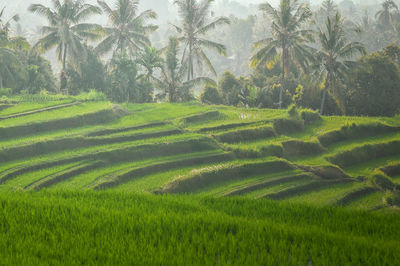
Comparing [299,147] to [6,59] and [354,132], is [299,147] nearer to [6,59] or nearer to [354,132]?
[354,132]

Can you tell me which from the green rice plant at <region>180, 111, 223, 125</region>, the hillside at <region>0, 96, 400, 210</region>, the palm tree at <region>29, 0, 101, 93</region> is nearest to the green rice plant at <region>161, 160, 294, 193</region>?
the hillside at <region>0, 96, 400, 210</region>

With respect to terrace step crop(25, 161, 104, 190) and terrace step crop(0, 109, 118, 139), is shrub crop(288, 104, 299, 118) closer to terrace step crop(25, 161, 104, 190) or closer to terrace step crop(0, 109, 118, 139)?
terrace step crop(0, 109, 118, 139)

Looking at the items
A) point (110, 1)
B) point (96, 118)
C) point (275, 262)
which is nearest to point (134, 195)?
point (275, 262)

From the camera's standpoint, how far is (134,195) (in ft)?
22.5

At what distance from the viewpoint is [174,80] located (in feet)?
61.7

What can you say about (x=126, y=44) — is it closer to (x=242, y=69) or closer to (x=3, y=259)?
(x=3, y=259)

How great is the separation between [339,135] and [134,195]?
904 cm

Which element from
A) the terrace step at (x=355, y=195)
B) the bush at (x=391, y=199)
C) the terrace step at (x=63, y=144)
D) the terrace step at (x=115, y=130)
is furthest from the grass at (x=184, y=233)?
the terrace step at (x=115, y=130)

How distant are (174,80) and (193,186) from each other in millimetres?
9771

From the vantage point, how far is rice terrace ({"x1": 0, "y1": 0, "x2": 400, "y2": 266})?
4.59m

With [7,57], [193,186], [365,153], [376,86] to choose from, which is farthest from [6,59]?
[376,86]

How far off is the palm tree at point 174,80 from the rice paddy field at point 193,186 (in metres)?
2.92

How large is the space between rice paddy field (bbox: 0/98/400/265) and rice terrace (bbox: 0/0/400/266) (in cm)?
3

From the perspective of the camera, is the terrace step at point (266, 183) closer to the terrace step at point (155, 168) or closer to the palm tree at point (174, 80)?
the terrace step at point (155, 168)
